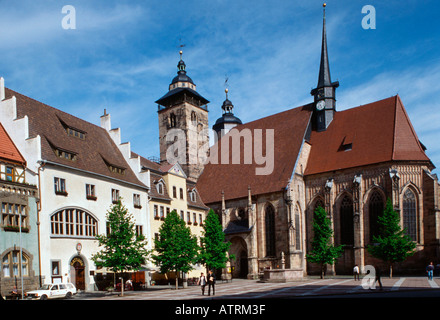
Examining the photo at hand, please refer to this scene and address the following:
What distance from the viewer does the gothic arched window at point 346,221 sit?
4791 centimetres

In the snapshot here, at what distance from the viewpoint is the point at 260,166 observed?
181 feet

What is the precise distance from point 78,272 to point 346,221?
29.3m

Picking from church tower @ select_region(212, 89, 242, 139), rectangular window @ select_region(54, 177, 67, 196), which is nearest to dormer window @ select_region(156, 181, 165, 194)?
rectangular window @ select_region(54, 177, 67, 196)

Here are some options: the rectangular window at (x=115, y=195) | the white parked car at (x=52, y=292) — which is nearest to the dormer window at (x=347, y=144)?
the rectangular window at (x=115, y=195)

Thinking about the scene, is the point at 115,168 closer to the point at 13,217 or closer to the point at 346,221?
the point at 13,217

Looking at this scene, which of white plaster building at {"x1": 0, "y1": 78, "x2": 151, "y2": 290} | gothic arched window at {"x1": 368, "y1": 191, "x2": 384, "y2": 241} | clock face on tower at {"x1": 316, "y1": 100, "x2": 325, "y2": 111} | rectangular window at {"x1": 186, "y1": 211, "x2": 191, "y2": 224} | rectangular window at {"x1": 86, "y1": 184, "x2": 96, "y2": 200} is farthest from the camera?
clock face on tower at {"x1": 316, "y1": 100, "x2": 325, "y2": 111}

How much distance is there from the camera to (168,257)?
34375 millimetres

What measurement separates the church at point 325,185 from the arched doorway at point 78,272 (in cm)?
1765

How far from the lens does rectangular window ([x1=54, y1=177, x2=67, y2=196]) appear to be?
2952 centimetres

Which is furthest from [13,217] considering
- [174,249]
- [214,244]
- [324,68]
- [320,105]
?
[324,68]

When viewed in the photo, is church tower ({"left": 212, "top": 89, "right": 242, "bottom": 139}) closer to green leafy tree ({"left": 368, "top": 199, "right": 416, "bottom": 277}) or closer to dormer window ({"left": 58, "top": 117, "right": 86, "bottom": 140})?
green leafy tree ({"left": 368, "top": 199, "right": 416, "bottom": 277})

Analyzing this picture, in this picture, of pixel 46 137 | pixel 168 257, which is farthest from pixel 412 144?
pixel 46 137

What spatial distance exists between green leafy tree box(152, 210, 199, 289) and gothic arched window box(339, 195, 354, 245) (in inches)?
785
